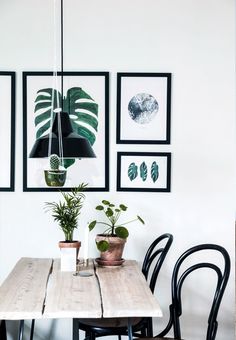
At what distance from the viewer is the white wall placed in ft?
11.0

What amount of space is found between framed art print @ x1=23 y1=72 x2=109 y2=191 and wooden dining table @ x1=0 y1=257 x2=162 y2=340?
0.64 metres

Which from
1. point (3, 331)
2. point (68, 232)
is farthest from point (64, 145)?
point (3, 331)

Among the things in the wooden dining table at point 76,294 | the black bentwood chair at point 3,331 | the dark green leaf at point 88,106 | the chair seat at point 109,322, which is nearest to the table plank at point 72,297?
the wooden dining table at point 76,294

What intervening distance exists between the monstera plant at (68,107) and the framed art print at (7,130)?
0.56ft

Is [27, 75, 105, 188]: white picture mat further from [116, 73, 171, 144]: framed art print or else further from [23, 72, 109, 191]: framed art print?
[116, 73, 171, 144]: framed art print

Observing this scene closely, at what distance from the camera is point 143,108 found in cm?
336

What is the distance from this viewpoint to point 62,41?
324 cm

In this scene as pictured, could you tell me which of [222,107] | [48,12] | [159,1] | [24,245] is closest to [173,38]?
[159,1]

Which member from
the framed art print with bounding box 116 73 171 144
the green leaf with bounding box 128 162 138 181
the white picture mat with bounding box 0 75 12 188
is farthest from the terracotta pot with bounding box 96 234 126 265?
the white picture mat with bounding box 0 75 12 188

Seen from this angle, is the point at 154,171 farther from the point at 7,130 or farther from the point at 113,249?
the point at 7,130

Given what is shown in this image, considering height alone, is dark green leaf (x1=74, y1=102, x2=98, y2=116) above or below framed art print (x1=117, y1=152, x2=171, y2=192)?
above

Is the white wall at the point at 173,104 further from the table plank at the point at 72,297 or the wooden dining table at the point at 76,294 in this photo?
the table plank at the point at 72,297

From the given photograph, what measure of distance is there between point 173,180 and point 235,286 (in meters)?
0.86

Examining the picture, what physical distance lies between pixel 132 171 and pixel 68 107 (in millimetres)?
619
